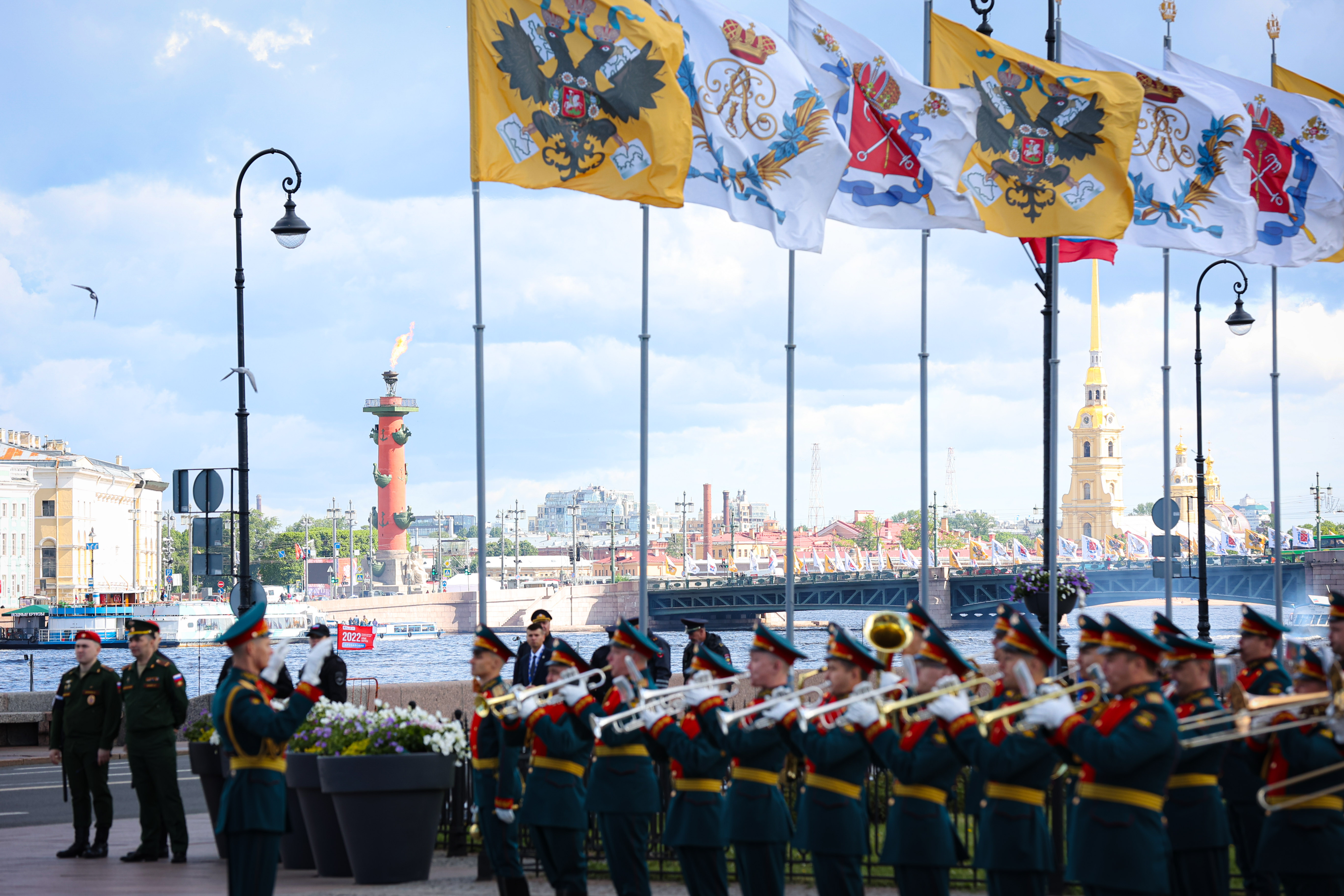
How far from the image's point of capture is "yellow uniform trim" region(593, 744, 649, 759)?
8.23m

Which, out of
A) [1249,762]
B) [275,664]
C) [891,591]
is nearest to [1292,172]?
[1249,762]

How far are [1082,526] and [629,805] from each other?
15160 cm

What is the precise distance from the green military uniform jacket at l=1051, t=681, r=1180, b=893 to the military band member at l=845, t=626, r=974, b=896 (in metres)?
0.72

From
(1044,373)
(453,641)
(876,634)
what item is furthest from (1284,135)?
(453,641)

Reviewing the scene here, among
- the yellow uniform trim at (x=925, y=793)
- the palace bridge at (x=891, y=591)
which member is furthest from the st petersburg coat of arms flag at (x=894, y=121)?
the palace bridge at (x=891, y=591)

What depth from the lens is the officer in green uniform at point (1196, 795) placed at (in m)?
6.84

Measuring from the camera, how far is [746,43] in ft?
45.0

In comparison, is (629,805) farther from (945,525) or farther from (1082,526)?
(945,525)

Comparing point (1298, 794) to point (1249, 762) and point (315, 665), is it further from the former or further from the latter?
point (315, 665)

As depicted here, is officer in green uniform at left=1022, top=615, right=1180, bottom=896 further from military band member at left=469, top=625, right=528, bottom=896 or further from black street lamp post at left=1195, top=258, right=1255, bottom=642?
black street lamp post at left=1195, top=258, right=1255, bottom=642

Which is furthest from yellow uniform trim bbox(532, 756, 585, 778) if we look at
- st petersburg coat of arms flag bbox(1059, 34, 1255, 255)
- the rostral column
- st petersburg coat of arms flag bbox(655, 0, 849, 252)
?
the rostral column

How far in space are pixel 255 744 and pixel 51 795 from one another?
34.2 feet

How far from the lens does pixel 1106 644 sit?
6289 mm

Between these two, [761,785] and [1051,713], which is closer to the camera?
[1051,713]
